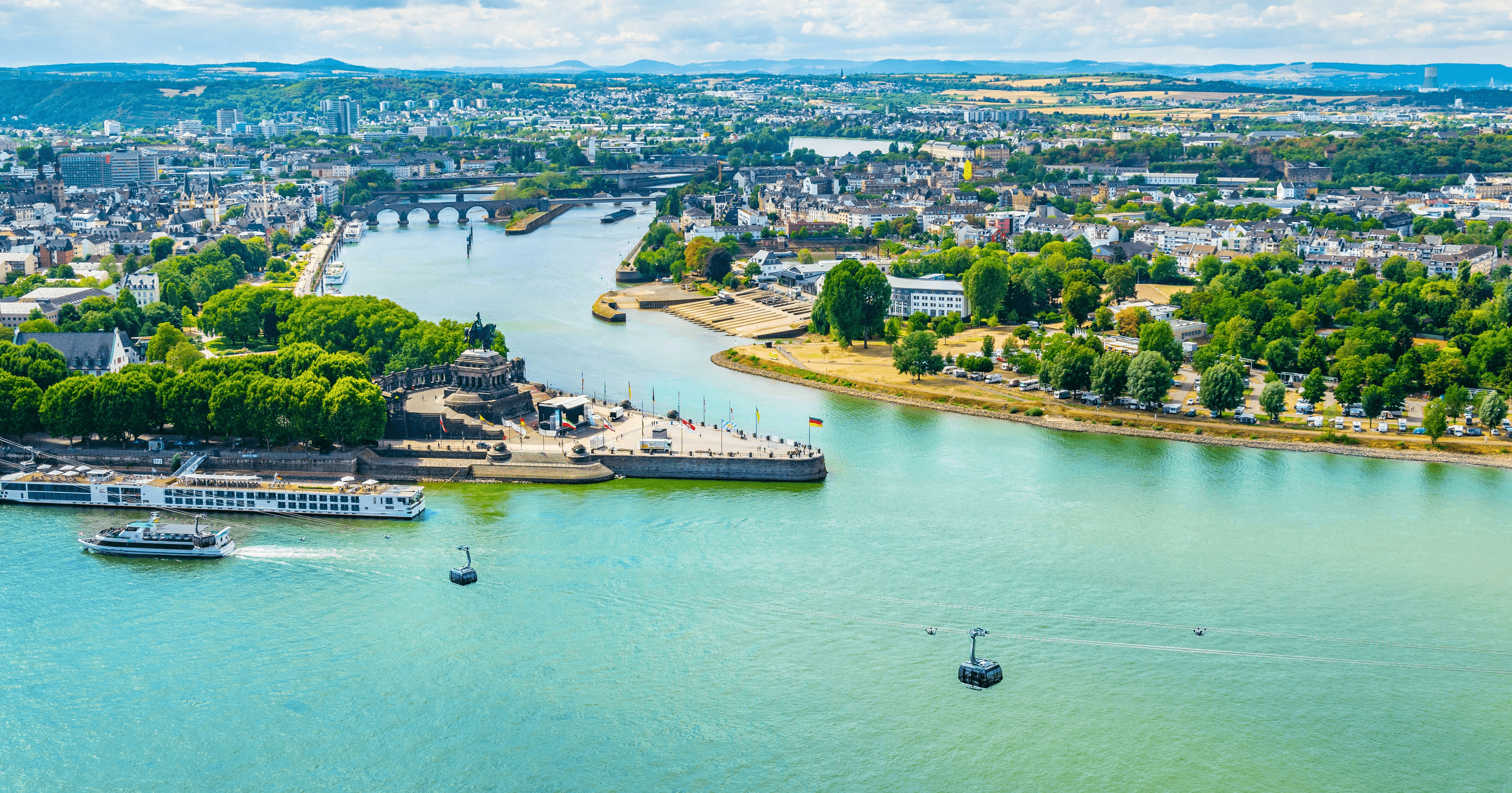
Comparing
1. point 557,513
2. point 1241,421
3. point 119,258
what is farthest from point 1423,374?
point 119,258

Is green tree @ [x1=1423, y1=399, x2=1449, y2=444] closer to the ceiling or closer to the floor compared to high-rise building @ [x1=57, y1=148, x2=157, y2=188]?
closer to the floor

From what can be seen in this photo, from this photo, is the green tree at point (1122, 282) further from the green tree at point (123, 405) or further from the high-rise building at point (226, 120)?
the high-rise building at point (226, 120)

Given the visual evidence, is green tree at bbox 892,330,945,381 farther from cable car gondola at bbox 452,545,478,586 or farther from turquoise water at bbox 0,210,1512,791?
cable car gondola at bbox 452,545,478,586

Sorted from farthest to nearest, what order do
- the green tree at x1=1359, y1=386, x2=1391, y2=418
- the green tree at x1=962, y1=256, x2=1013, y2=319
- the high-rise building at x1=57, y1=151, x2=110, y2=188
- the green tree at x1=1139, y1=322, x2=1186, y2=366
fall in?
the high-rise building at x1=57, y1=151, x2=110, y2=188, the green tree at x1=962, y1=256, x2=1013, y2=319, the green tree at x1=1139, y1=322, x2=1186, y2=366, the green tree at x1=1359, y1=386, x2=1391, y2=418

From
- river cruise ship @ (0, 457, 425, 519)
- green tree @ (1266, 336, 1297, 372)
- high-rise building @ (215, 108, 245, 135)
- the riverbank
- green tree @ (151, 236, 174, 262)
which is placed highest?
high-rise building @ (215, 108, 245, 135)

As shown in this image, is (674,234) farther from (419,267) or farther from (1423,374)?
(1423,374)

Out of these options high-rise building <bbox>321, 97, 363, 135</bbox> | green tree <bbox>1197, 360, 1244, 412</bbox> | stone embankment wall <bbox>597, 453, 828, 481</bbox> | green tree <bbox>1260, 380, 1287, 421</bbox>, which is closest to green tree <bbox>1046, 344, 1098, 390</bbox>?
green tree <bbox>1197, 360, 1244, 412</bbox>

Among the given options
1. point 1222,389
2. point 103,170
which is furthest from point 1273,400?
point 103,170
